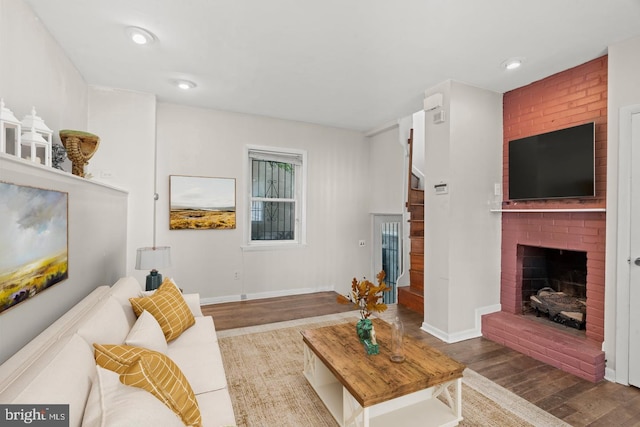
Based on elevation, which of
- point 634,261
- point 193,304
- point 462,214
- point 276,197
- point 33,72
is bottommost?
point 193,304

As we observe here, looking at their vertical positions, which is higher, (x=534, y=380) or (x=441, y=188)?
(x=441, y=188)

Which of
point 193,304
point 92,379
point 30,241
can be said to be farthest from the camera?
point 193,304

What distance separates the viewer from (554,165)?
2873mm

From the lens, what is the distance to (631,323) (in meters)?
2.30

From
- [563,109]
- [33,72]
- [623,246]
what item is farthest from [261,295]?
[563,109]

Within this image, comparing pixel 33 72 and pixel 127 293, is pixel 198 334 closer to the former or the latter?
pixel 127 293

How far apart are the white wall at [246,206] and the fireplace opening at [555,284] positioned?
2529mm

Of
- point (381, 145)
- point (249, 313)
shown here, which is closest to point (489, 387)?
point (249, 313)

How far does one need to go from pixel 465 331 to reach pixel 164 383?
117 inches

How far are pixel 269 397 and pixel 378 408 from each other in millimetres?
783

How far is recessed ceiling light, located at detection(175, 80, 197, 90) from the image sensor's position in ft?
10.7

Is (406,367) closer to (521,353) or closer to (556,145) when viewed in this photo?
(521,353)

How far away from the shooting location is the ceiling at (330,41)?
2.05 m

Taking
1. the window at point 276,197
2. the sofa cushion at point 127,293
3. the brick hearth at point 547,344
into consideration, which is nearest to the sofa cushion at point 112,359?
the sofa cushion at point 127,293
